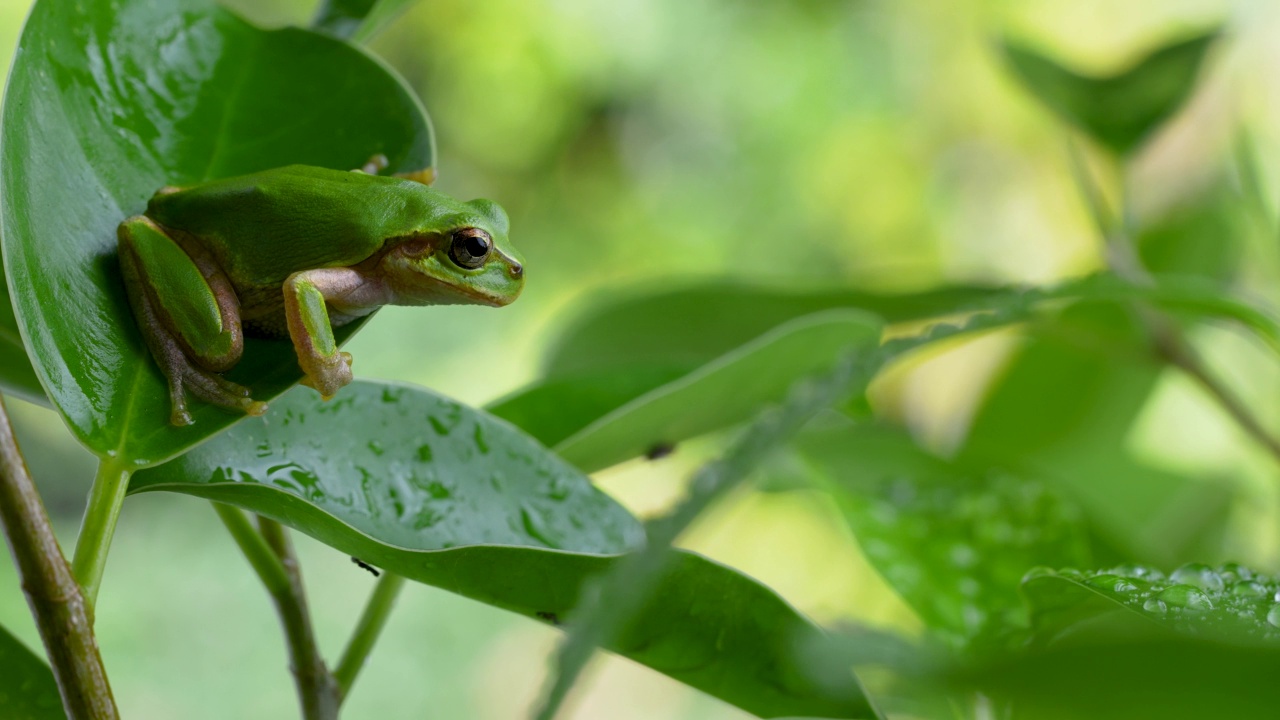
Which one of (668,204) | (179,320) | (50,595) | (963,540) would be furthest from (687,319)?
(668,204)

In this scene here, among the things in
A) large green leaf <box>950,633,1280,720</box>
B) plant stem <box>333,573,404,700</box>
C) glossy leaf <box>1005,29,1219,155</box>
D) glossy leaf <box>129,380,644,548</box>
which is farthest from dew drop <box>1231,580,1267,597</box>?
glossy leaf <box>1005,29,1219,155</box>

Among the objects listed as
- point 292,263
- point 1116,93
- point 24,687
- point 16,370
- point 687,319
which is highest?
point 1116,93

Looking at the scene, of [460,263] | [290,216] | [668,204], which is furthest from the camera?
[668,204]

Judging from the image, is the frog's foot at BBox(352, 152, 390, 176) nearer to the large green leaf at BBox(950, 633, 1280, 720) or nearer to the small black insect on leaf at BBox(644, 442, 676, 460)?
the small black insect on leaf at BBox(644, 442, 676, 460)

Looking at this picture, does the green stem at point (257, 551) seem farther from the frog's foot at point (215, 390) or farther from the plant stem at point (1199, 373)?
the plant stem at point (1199, 373)

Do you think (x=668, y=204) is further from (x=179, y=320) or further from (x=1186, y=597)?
(x=1186, y=597)
